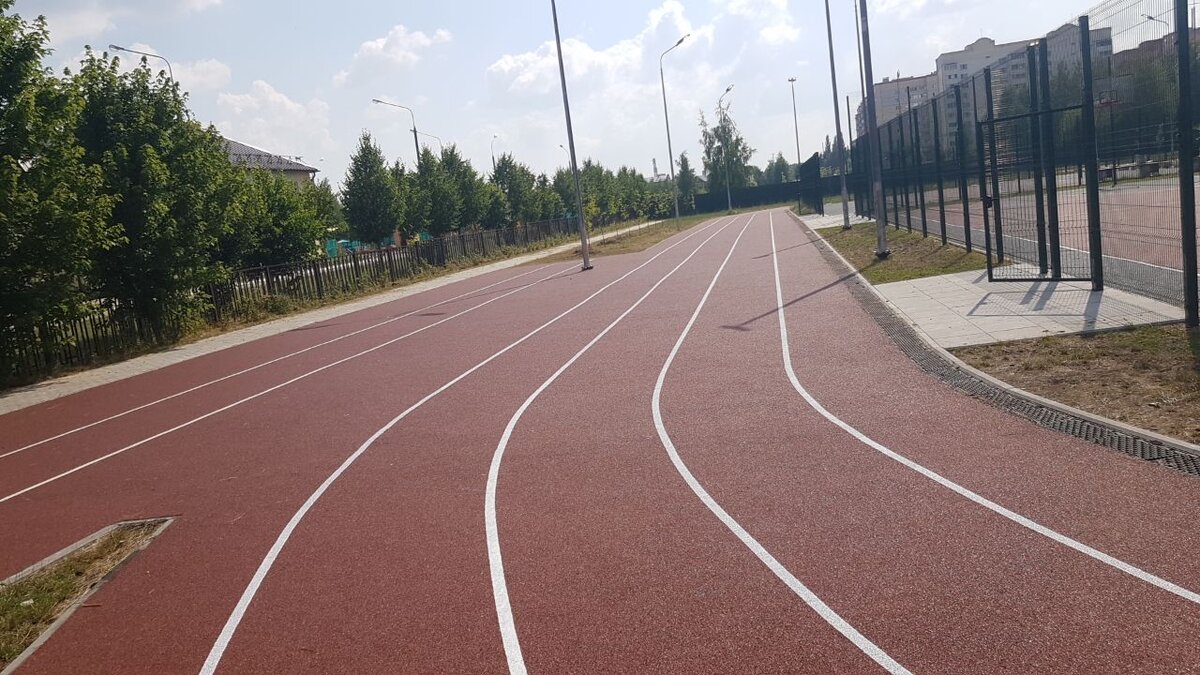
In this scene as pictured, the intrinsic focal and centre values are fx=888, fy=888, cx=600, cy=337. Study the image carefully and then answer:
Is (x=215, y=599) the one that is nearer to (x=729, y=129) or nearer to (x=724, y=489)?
(x=724, y=489)

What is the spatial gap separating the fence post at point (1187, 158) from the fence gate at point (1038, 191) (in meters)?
3.17

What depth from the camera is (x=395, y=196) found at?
3672cm

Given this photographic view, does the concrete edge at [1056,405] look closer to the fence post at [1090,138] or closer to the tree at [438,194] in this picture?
the fence post at [1090,138]

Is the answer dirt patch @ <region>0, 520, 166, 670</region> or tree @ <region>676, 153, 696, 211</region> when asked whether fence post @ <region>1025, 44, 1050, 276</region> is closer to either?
dirt patch @ <region>0, 520, 166, 670</region>

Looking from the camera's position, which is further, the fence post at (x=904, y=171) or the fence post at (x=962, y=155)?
the fence post at (x=904, y=171)

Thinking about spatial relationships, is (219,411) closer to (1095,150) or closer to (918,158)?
(1095,150)

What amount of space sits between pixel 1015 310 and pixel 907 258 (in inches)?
346

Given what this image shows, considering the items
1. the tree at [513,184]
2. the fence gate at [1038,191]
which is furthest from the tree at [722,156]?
the fence gate at [1038,191]

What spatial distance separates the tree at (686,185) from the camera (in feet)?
321

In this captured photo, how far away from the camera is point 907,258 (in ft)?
67.2

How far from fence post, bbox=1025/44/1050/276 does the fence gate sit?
14 millimetres

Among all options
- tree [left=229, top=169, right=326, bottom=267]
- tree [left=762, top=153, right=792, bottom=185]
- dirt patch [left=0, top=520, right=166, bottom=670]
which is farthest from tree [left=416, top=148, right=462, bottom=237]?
tree [left=762, top=153, right=792, bottom=185]

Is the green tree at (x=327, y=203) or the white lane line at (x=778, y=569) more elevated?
the green tree at (x=327, y=203)

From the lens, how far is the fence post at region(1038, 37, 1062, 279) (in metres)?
13.0
